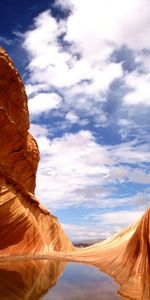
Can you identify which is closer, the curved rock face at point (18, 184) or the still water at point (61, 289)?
the still water at point (61, 289)

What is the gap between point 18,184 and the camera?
1494 inches

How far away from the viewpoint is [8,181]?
36031 millimetres

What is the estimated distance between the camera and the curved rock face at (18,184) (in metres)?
34.8

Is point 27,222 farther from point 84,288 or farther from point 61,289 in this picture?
point 61,289

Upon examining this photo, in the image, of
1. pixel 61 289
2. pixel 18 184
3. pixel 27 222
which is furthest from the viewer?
pixel 18 184

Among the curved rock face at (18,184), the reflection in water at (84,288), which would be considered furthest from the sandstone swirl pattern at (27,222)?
the reflection in water at (84,288)

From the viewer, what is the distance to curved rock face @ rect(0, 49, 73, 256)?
34.8m

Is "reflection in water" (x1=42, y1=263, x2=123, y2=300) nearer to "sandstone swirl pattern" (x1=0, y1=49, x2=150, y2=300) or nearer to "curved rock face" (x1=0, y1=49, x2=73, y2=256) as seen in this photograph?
"sandstone swirl pattern" (x1=0, y1=49, x2=150, y2=300)

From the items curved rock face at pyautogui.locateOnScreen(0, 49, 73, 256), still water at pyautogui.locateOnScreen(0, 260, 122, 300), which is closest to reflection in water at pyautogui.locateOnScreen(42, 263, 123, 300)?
still water at pyautogui.locateOnScreen(0, 260, 122, 300)

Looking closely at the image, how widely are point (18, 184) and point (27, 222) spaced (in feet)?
13.4

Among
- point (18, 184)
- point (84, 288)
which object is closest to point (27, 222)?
point (18, 184)

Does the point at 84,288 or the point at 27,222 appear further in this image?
the point at 27,222

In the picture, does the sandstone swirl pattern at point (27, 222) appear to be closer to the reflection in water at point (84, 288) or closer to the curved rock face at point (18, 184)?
the curved rock face at point (18, 184)

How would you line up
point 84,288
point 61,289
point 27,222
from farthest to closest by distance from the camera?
point 27,222 → point 84,288 → point 61,289
